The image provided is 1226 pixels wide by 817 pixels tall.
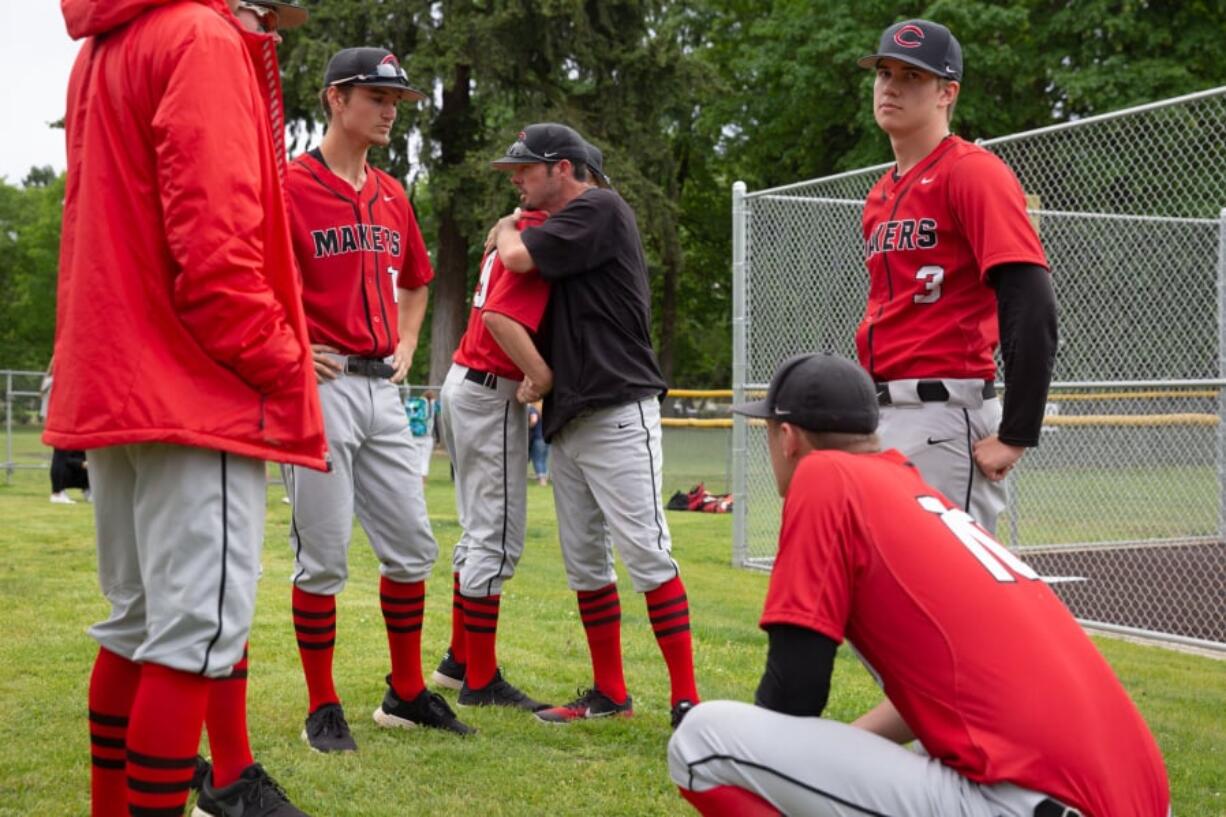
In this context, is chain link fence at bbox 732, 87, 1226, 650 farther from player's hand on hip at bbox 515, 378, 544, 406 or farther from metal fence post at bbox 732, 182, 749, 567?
player's hand on hip at bbox 515, 378, 544, 406

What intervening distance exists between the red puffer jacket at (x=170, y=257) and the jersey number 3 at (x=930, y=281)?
203 cm

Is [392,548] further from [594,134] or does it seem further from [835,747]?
[594,134]

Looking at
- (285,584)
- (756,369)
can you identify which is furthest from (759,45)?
(285,584)

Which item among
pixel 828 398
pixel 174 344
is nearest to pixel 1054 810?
pixel 828 398

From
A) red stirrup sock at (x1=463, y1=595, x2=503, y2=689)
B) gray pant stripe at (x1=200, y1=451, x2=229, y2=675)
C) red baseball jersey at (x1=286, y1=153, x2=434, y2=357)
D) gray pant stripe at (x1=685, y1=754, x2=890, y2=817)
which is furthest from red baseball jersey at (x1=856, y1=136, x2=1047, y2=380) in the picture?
gray pant stripe at (x1=200, y1=451, x2=229, y2=675)

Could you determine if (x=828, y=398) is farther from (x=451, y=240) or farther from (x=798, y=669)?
(x=451, y=240)

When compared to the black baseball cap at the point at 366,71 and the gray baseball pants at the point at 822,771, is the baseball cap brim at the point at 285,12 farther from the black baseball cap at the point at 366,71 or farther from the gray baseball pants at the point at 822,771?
the gray baseball pants at the point at 822,771

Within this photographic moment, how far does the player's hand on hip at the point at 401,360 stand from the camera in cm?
505

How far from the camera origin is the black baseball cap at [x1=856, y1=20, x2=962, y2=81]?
4121 mm

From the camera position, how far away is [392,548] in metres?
4.89

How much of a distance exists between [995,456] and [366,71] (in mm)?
A: 2578

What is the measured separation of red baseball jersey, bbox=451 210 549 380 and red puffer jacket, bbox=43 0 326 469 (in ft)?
7.13

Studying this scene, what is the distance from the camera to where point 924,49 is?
13.5 feet

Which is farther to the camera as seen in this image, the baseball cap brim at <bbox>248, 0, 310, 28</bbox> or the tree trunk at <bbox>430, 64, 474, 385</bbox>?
the tree trunk at <bbox>430, 64, 474, 385</bbox>
